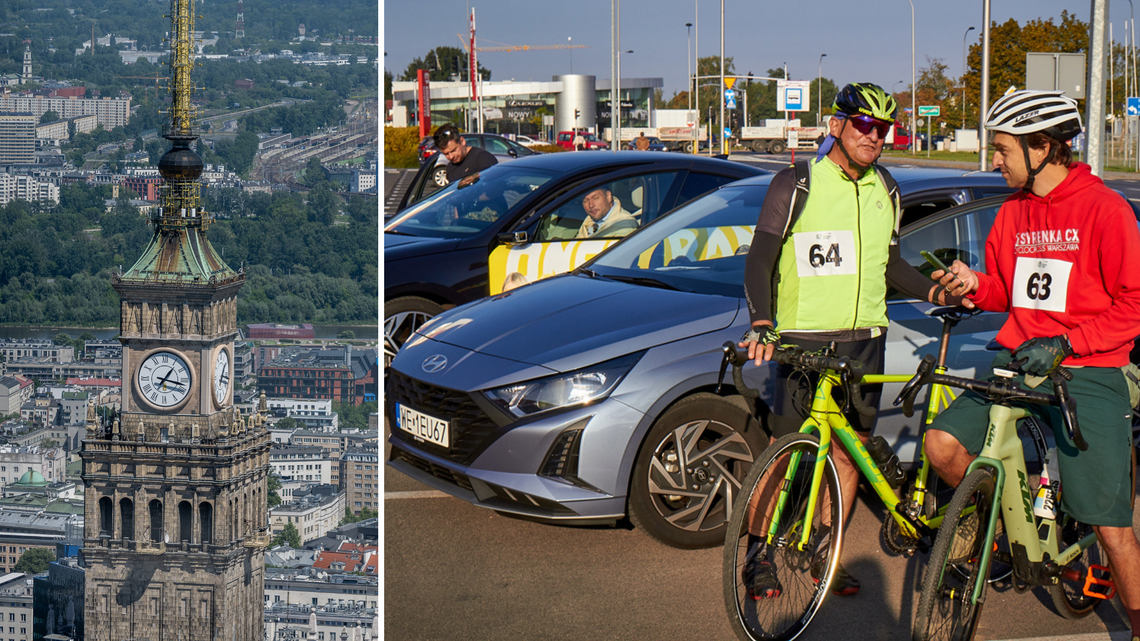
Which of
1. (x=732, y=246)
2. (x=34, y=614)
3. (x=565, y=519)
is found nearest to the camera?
(x=565, y=519)

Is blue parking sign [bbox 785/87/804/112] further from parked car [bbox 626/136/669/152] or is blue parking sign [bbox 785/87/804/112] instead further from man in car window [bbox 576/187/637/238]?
man in car window [bbox 576/187/637/238]

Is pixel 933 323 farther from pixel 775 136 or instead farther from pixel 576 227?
pixel 775 136

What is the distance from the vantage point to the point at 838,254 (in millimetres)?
3613

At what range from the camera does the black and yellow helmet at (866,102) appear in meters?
3.49

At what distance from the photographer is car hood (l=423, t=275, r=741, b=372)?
13.9 feet

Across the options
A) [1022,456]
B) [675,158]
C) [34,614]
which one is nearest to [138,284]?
[34,614]

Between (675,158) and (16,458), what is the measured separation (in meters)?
75.3

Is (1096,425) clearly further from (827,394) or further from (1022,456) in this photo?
(827,394)

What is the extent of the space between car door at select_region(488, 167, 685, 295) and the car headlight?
292cm

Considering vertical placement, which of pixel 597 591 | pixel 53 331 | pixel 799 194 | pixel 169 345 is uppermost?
pixel 799 194

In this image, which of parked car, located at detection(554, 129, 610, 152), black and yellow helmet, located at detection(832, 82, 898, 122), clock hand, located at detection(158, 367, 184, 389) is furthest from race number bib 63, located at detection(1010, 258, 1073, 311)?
clock hand, located at detection(158, 367, 184, 389)

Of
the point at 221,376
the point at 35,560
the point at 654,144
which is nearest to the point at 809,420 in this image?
the point at 654,144

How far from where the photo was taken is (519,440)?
407 centimetres

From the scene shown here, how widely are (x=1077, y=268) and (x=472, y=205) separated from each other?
525 centimetres
